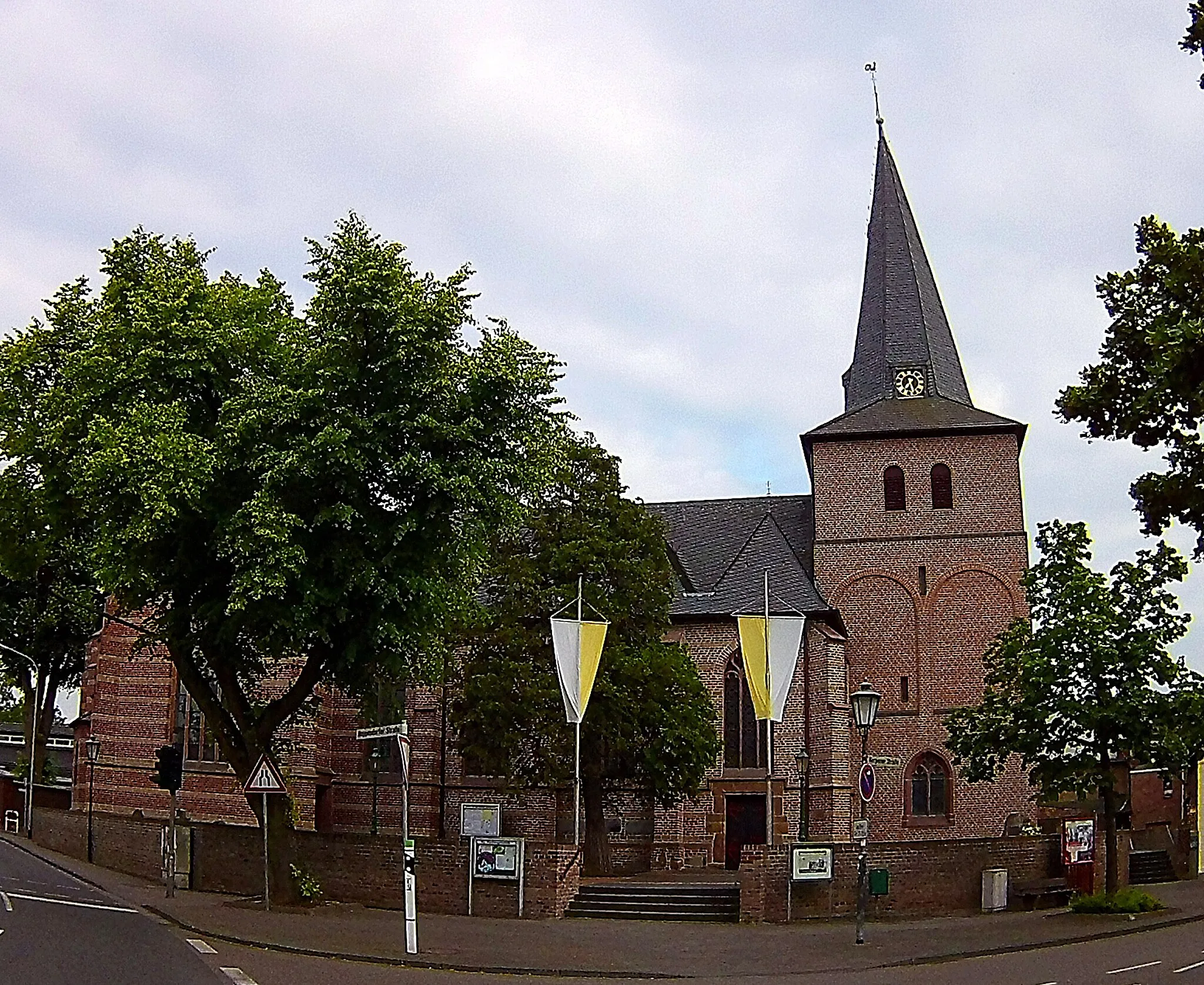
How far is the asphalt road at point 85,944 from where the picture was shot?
575 inches

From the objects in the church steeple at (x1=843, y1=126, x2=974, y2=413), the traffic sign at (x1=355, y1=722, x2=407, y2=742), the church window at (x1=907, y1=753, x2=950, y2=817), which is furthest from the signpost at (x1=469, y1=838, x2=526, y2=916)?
the church steeple at (x1=843, y1=126, x2=974, y2=413)

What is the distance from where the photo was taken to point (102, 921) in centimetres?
2066

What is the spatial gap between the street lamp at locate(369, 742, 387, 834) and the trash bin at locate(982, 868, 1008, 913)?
20231 millimetres

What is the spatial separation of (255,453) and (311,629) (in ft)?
9.49

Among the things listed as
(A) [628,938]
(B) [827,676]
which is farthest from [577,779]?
(B) [827,676]

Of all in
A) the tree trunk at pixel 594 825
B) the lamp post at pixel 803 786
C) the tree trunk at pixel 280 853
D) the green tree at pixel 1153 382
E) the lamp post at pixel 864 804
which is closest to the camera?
the green tree at pixel 1153 382

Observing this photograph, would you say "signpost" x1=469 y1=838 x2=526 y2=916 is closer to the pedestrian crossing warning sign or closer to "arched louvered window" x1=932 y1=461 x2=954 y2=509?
the pedestrian crossing warning sign

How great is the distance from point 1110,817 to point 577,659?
10216mm

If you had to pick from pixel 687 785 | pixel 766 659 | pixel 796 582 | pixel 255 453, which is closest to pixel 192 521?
pixel 255 453

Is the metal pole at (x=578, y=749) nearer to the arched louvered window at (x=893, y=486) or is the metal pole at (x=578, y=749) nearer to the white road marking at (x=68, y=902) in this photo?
the white road marking at (x=68, y=902)

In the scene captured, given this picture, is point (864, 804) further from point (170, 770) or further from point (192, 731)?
point (192, 731)

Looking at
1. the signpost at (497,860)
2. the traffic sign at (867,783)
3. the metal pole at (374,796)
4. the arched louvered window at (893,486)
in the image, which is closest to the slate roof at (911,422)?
the arched louvered window at (893,486)

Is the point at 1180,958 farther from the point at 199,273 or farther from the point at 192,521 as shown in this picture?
the point at 199,273

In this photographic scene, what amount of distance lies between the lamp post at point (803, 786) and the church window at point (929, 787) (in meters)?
4.69
